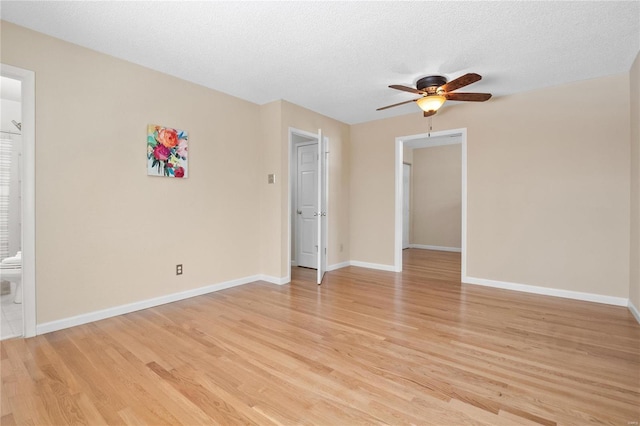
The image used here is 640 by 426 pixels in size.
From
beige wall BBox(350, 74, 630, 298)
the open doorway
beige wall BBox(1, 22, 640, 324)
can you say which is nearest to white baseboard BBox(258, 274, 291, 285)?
beige wall BBox(1, 22, 640, 324)

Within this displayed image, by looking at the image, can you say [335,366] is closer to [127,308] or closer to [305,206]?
[127,308]

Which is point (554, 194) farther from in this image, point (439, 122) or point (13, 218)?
point (13, 218)

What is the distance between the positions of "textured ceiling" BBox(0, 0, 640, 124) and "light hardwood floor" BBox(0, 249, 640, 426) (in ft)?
8.32

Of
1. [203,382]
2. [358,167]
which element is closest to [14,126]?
[203,382]

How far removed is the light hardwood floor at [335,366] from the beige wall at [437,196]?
4145mm

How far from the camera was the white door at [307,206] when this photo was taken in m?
5.34

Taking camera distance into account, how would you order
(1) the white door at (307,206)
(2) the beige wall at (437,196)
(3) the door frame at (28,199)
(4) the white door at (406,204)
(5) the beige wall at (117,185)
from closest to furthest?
(3) the door frame at (28,199) → (5) the beige wall at (117,185) → (1) the white door at (307,206) → (2) the beige wall at (437,196) → (4) the white door at (406,204)

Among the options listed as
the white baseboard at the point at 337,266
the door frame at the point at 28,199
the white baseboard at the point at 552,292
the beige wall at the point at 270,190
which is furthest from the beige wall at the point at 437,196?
the door frame at the point at 28,199

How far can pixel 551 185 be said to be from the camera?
3.78m

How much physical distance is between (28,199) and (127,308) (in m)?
1.31

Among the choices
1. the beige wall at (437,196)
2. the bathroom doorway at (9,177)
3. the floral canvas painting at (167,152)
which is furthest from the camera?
the beige wall at (437,196)

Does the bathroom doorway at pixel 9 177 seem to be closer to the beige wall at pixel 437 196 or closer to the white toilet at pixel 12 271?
the white toilet at pixel 12 271

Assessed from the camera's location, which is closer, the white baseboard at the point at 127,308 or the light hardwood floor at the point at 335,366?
the light hardwood floor at the point at 335,366

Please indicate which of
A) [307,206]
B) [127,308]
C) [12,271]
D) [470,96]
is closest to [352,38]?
[470,96]
